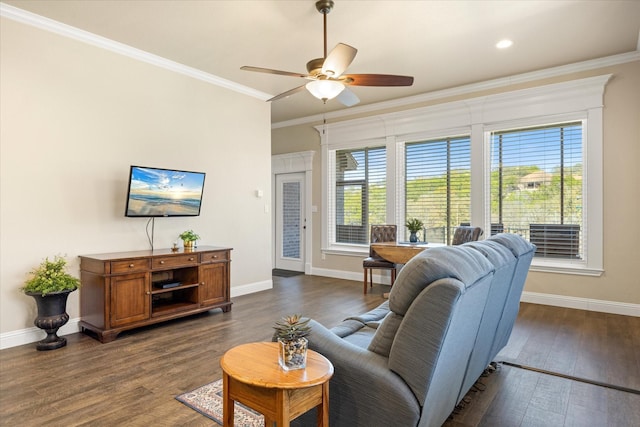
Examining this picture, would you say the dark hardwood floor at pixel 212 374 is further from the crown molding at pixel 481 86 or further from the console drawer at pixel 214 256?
the crown molding at pixel 481 86

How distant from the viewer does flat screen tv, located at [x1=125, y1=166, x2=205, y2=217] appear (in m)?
3.84

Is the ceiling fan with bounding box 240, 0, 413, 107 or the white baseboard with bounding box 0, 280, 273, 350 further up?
the ceiling fan with bounding box 240, 0, 413, 107

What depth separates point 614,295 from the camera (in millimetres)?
4289

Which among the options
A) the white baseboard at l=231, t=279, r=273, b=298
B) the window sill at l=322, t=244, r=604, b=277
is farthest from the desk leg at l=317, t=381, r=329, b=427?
the window sill at l=322, t=244, r=604, b=277

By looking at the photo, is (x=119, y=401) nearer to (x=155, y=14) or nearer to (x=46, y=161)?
(x=46, y=161)

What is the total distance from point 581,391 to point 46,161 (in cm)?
465

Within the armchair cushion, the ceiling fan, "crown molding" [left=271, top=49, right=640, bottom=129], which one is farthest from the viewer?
"crown molding" [left=271, top=49, right=640, bottom=129]

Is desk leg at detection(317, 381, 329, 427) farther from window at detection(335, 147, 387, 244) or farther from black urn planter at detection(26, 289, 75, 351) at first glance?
window at detection(335, 147, 387, 244)

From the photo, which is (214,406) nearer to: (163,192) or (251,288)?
(163,192)

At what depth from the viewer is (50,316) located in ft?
10.4

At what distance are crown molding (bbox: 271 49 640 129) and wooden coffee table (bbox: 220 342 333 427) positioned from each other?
476cm

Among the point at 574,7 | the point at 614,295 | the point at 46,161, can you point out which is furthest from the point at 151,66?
the point at 614,295

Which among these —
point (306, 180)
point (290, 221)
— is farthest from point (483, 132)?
point (290, 221)

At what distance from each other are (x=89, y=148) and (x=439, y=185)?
4.55 meters
